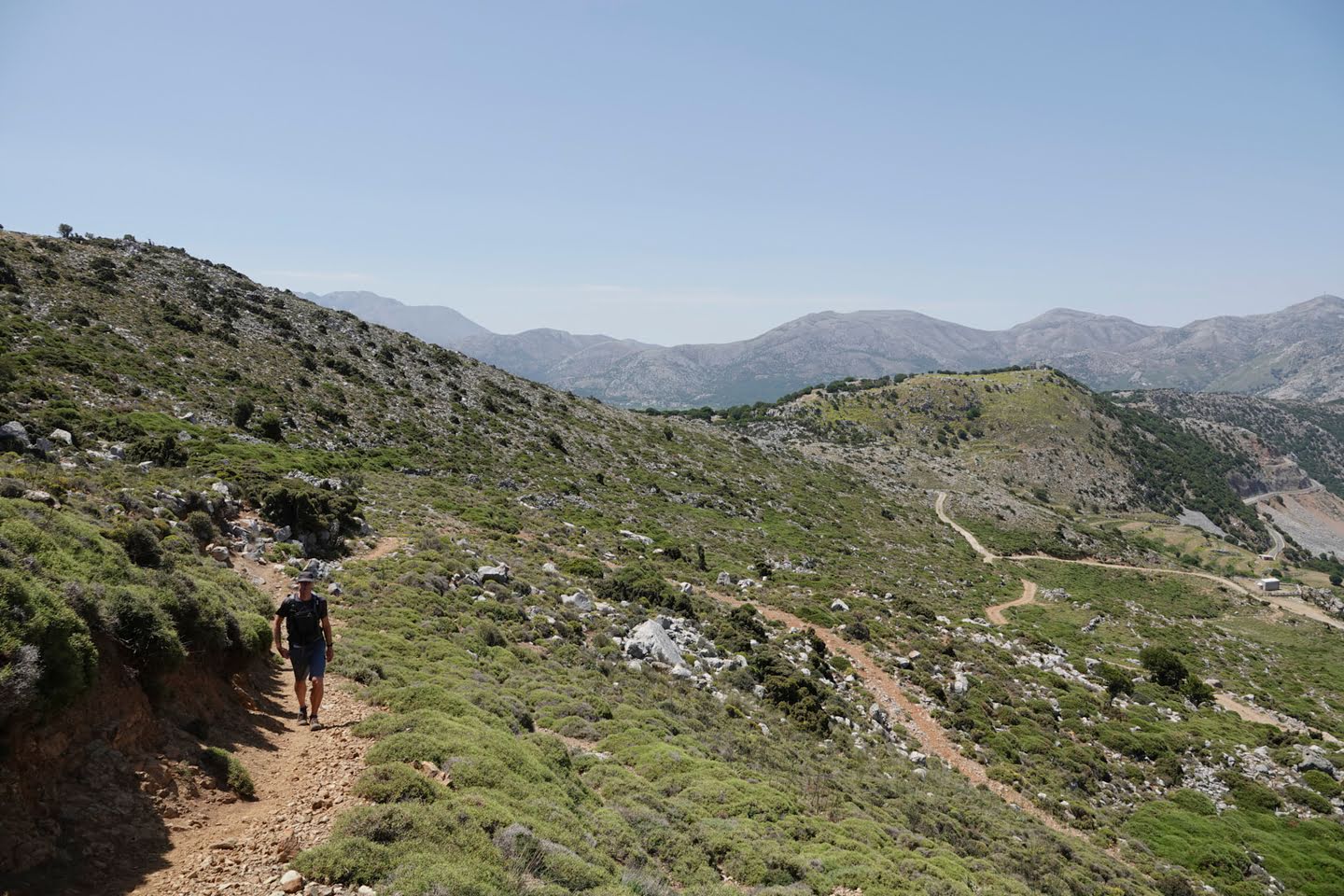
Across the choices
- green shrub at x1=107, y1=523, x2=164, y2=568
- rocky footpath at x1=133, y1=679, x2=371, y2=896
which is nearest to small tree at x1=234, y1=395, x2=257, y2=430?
green shrub at x1=107, y1=523, x2=164, y2=568

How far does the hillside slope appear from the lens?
934 centimetres

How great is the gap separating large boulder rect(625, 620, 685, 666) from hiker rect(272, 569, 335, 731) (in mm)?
13616

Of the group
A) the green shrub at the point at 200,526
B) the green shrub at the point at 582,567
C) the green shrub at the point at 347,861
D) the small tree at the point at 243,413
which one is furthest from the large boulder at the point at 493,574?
the small tree at the point at 243,413

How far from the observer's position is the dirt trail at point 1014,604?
164 feet

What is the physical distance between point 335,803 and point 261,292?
79545mm

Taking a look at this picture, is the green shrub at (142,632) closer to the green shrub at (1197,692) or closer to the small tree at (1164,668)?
the green shrub at (1197,692)

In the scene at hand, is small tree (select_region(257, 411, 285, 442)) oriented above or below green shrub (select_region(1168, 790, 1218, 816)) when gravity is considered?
above

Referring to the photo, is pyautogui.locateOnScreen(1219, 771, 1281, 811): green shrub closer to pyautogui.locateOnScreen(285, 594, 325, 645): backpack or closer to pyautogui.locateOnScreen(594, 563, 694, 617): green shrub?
pyautogui.locateOnScreen(594, 563, 694, 617): green shrub

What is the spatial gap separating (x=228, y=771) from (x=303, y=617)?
10.2 feet

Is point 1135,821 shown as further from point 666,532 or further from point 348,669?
point 666,532

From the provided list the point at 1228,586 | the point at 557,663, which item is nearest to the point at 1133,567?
the point at 1228,586

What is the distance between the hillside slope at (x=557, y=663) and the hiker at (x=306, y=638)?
2.76 feet

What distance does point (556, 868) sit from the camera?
9.17m

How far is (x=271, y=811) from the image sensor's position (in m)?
8.93
